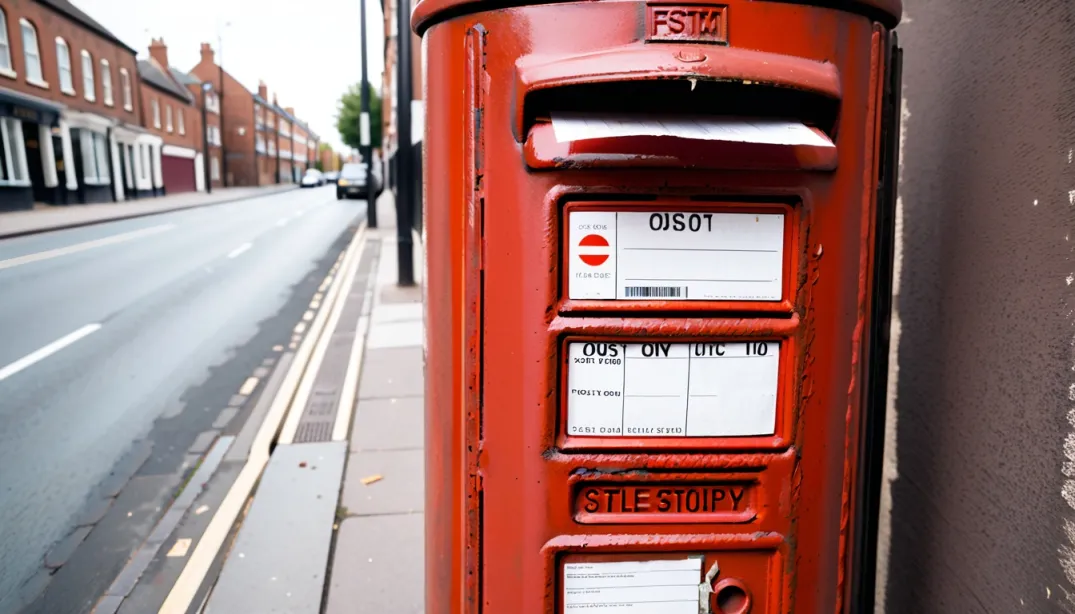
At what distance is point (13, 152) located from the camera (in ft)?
72.9

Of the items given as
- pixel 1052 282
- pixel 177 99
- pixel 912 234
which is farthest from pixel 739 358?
pixel 177 99

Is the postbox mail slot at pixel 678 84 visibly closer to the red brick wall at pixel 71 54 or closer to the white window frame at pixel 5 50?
the red brick wall at pixel 71 54

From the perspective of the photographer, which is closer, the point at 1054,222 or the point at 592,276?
the point at 592,276

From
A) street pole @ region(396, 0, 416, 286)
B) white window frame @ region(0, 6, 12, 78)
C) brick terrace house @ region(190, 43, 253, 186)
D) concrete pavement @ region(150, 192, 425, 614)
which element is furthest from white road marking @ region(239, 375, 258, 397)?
brick terrace house @ region(190, 43, 253, 186)

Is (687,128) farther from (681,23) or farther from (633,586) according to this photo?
(633,586)

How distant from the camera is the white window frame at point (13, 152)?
2167 cm

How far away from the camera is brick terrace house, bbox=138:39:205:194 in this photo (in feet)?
122

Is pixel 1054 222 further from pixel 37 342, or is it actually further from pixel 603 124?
pixel 37 342

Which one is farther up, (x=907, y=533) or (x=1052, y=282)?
(x=1052, y=282)

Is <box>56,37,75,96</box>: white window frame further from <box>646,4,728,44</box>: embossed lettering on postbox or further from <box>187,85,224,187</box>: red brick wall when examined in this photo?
<box>646,4,728,44</box>: embossed lettering on postbox

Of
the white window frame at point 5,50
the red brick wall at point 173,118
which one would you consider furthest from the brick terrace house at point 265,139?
the white window frame at point 5,50

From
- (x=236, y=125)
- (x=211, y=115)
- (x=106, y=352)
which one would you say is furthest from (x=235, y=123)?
(x=106, y=352)

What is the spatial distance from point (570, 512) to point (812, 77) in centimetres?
88

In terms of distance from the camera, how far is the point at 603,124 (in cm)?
122
